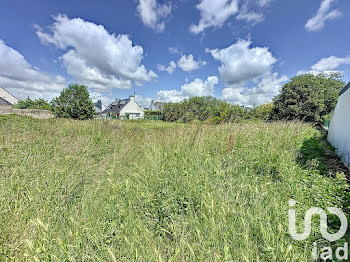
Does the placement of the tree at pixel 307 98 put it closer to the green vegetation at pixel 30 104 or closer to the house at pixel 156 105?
the house at pixel 156 105

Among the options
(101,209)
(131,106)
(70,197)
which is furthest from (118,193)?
(131,106)

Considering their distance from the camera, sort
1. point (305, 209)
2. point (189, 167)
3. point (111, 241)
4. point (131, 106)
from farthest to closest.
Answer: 1. point (131, 106)
2. point (189, 167)
3. point (305, 209)
4. point (111, 241)

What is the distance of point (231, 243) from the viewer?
1.20 meters

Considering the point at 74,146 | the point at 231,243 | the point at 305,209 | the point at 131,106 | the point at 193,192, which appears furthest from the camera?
the point at 131,106

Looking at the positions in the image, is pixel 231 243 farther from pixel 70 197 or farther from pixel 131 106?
pixel 131 106

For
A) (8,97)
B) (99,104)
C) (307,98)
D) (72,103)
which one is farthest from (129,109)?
(307,98)

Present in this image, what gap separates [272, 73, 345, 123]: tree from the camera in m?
12.5

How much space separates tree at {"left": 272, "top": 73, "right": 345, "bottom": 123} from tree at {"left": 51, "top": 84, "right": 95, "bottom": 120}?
22.0 m

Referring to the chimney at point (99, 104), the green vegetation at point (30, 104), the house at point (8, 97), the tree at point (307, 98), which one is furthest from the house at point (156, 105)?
the tree at point (307, 98)

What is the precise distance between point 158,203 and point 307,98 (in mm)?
16762

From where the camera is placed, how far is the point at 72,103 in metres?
16.5

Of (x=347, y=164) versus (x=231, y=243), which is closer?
(x=231, y=243)

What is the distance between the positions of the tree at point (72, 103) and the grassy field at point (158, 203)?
1565 cm

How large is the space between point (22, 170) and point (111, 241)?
6.77ft
